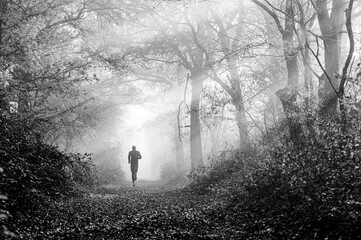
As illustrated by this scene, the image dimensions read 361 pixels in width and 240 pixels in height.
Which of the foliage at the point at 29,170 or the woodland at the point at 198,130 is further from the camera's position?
the foliage at the point at 29,170

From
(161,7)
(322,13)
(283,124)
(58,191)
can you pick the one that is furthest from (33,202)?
(161,7)

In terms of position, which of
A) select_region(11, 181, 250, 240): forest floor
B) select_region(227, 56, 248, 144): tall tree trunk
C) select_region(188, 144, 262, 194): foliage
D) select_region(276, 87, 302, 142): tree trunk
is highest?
select_region(227, 56, 248, 144): tall tree trunk

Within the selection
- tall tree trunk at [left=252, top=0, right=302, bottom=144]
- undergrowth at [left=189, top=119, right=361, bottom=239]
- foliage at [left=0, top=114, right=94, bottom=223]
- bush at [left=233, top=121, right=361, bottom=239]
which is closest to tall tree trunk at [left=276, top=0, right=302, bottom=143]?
tall tree trunk at [left=252, top=0, right=302, bottom=144]

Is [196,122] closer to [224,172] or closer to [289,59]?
[224,172]

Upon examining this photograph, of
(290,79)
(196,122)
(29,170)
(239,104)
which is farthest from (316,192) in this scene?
(196,122)

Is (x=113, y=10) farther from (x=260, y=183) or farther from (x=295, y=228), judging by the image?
(x=295, y=228)

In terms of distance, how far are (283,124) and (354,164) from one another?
256 inches

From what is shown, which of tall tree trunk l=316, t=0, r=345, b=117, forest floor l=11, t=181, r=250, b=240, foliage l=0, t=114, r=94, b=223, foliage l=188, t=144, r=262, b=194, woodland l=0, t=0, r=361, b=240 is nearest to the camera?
woodland l=0, t=0, r=361, b=240

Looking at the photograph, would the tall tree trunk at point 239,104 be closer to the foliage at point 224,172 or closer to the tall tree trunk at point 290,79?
the foliage at point 224,172

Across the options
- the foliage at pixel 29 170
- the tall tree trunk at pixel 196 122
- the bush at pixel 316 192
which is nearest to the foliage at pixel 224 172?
the bush at pixel 316 192

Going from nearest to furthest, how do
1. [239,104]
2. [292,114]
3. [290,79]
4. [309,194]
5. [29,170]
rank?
[309,194], [292,114], [29,170], [290,79], [239,104]

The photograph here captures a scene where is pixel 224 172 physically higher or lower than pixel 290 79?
lower

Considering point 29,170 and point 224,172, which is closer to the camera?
point 29,170

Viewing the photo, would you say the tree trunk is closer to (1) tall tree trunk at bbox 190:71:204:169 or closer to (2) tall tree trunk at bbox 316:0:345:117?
(2) tall tree trunk at bbox 316:0:345:117
